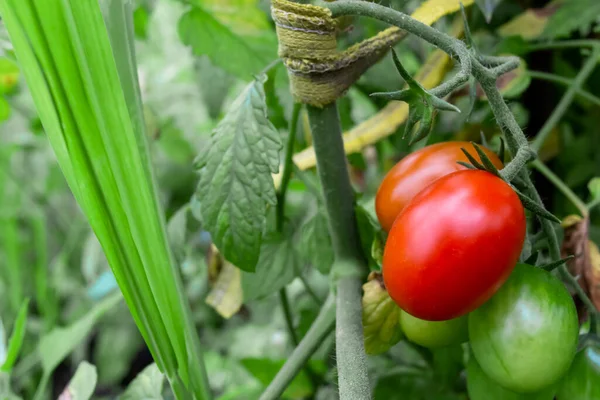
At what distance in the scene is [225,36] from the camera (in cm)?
58

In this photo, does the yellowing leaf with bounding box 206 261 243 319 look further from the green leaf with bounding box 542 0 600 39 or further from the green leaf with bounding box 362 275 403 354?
the green leaf with bounding box 542 0 600 39

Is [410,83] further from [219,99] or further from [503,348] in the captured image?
[219,99]

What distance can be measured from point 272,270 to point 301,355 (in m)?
0.11

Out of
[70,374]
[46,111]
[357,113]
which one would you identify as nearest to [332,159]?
[46,111]

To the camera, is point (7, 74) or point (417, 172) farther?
point (7, 74)

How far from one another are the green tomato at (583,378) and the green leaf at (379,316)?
110mm

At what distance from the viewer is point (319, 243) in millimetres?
471

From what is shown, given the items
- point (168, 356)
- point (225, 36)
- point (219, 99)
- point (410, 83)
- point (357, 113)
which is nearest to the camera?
point (410, 83)

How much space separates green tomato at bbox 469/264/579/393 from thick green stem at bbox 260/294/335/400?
0.13m

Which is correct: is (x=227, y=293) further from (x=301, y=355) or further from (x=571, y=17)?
(x=571, y=17)

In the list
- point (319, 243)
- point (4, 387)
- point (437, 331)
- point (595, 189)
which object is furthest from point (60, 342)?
point (595, 189)

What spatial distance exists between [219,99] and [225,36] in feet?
0.54

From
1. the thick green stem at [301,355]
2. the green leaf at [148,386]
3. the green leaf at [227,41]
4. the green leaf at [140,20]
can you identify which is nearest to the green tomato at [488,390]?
the thick green stem at [301,355]

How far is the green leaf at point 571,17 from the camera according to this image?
1.82 feet
